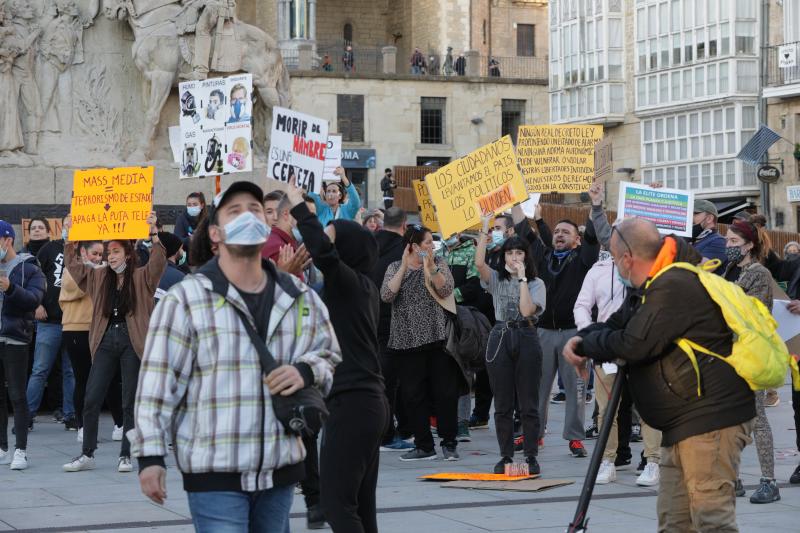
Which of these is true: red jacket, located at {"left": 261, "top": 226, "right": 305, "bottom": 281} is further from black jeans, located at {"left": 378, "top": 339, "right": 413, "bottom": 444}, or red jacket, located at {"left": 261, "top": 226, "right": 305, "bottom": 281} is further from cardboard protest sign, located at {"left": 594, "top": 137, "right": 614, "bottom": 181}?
cardboard protest sign, located at {"left": 594, "top": 137, "right": 614, "bottom": 181}

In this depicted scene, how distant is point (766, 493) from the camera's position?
31.3 feet

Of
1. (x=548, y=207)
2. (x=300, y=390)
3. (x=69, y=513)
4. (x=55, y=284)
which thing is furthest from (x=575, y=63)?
(x=300, y=390)

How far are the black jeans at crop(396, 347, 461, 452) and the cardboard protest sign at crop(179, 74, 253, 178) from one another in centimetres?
228

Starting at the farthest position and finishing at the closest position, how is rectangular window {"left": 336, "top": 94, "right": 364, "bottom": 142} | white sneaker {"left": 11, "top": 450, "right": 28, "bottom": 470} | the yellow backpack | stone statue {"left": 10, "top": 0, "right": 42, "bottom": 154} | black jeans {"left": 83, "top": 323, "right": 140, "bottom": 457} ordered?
rectangular window {"left": 336, "top": 94, "right": 364, "bottom": 142}, stone statue {"left": 10, "top": 0, "right": 42, "bottom": 154}, white sneaker {"left": 11, "top": 450, "right": 28, "bottom": 470}, black jeans {"left": 83, "top": 323, "right": 140, "bottom": 457}, the yellow backpack

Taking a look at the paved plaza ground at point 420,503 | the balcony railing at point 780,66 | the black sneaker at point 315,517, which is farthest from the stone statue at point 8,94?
the balcony railing at point 780,66

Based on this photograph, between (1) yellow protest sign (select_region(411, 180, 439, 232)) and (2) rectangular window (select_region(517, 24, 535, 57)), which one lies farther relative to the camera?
(2) rectangular window (select_region(517, 24, 535, 57))

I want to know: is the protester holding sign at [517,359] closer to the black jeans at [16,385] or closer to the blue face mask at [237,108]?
the blue face mask at [237,108]

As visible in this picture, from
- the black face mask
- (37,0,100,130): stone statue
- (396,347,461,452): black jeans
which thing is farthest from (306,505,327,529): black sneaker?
(37,0,100,130): stone statue

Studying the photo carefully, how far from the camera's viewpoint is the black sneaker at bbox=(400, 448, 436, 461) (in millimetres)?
11766

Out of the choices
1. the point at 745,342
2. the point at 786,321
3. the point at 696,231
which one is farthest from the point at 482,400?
the point at 745,342

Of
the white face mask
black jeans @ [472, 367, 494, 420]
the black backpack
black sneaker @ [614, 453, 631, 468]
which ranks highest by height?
the white face mask

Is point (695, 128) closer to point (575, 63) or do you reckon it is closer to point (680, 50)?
point (680, 50)

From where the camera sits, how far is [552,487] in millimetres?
10289

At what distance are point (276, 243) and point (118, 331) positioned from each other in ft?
11.2
